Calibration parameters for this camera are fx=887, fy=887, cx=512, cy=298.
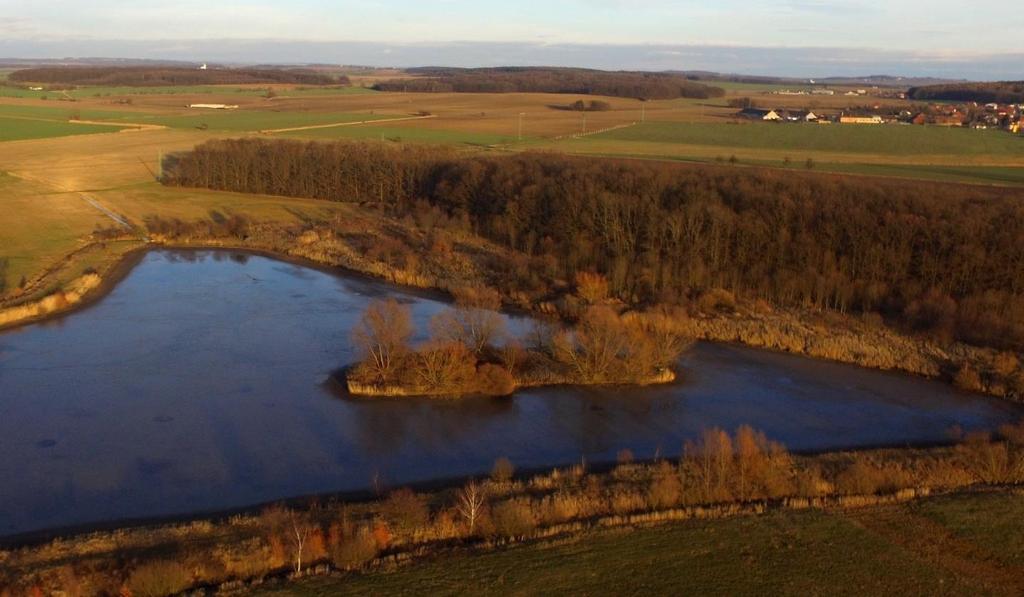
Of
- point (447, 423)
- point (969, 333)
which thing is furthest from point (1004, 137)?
point (447, 423)

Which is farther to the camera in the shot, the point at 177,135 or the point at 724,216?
the point at 177,135

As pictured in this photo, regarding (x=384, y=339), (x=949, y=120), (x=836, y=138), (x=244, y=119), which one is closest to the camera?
(x=384, y=339)

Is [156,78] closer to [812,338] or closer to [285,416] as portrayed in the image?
[285,416]

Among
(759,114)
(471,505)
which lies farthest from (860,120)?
(471,505)

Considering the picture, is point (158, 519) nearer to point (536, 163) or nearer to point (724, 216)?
point (724, 216)

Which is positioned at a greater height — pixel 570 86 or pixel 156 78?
pixel 156 78

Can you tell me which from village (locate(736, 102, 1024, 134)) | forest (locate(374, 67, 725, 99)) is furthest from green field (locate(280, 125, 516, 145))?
forest (locate(374, 67, 725, 99))

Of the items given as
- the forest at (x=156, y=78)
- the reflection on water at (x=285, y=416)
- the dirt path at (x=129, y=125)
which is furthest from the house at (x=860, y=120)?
the forest at (x=156, y=78)
